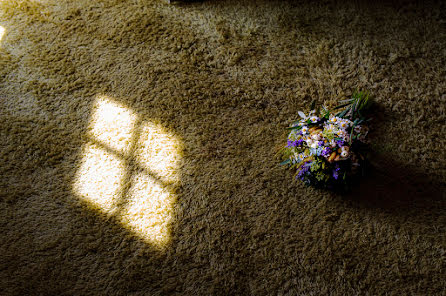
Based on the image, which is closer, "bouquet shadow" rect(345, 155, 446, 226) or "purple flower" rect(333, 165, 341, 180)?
"purple flower" rect(333, 165, 341, 180)

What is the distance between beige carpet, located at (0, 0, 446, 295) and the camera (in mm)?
1592

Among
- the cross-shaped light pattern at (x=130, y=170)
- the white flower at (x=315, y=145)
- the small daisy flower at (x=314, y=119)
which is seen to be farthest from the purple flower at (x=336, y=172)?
the cross-shaped light pattern at (x=130, y=170)

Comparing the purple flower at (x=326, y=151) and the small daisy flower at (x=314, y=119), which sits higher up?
the small daisy flower at (x=314, y=119)

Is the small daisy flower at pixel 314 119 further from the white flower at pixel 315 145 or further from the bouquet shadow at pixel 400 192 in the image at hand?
the bouquet shadow at pixel 400 192

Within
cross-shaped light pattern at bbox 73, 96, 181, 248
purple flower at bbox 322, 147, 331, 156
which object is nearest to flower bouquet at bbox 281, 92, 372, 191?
purple flower at bbox 322, 147, 331, 156

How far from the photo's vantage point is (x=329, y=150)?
4.87ft

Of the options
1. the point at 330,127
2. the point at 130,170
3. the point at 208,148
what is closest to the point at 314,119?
the point at 330,127

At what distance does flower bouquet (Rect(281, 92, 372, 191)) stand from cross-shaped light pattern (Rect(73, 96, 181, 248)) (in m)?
0.64

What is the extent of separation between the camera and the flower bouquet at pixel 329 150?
149 cm

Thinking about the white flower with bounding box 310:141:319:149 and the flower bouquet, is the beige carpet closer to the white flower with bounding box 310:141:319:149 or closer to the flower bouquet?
the flower bouquet

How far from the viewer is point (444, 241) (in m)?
1.61

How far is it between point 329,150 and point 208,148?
25.6 inches

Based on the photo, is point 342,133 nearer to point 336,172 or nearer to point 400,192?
point 336,172

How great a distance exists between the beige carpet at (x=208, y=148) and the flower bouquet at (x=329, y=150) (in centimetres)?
11
